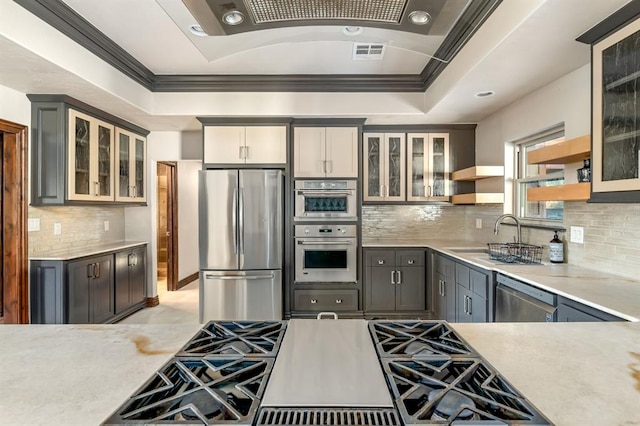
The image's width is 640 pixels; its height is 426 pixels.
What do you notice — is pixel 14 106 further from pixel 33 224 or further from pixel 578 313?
pixel 578 313

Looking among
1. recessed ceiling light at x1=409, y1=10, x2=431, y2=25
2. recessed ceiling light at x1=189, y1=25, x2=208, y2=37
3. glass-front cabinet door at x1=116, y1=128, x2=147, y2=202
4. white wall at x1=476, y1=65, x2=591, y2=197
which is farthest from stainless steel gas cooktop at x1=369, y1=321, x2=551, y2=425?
glass-front cabinet door at x1=116, y1=128, x2=147, y2=202

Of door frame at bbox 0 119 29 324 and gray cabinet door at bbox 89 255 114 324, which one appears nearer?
door frame at bbox 0 119 29 324

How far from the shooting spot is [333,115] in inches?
151

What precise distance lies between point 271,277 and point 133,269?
5.78ft

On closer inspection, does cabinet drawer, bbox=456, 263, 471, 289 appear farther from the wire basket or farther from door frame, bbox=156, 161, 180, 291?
door frame, bbox=156, 161, 180, 291

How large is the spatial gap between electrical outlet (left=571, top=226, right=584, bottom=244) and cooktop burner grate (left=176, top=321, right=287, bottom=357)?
2439 mm

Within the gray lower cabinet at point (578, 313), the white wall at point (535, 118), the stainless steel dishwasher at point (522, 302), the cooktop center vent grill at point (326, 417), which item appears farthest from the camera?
the white wall at point (535, 118)

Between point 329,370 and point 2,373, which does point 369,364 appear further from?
point 2,373

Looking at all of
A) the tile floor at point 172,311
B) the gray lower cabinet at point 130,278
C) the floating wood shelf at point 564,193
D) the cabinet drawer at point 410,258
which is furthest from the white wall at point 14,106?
the floating wood shelf at point 564,193

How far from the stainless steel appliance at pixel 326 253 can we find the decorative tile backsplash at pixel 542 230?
2.21ft

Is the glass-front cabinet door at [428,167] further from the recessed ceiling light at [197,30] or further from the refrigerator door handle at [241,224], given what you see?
the recessed ceiling light at [197,30]

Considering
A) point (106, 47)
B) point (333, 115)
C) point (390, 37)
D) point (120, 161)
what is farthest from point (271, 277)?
point (390, 37)

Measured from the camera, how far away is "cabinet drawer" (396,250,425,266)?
3.97 m

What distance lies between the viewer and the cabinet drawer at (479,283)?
2723mm
